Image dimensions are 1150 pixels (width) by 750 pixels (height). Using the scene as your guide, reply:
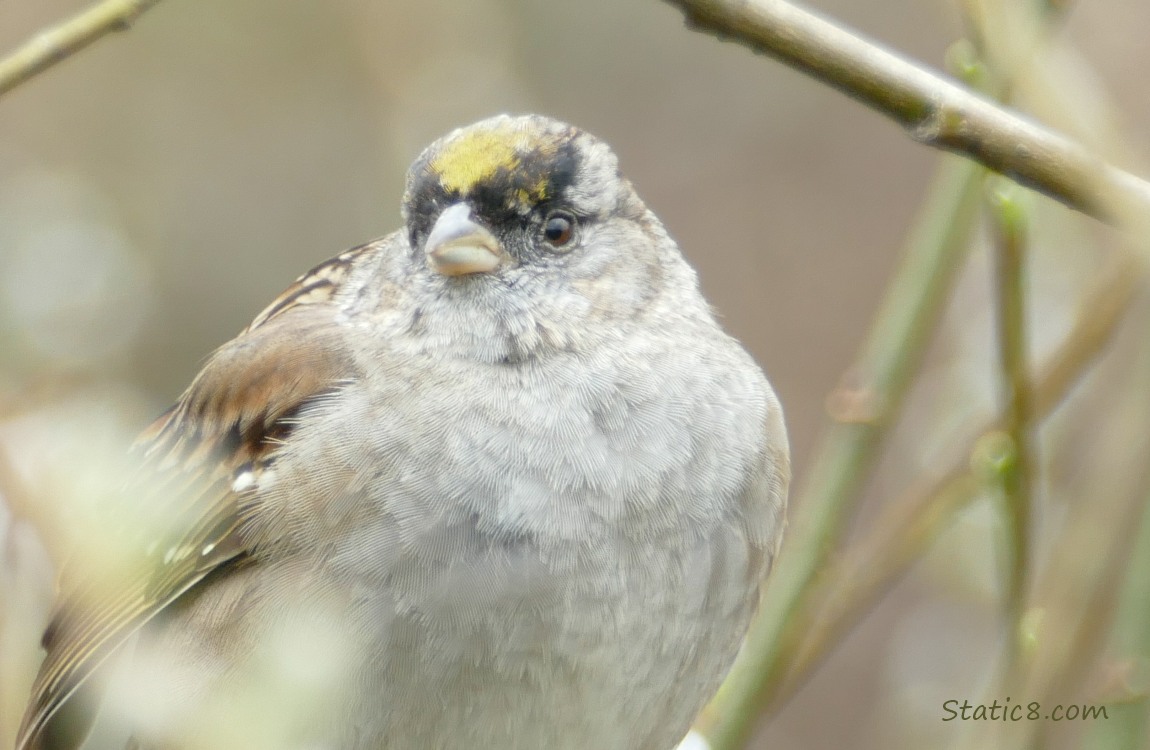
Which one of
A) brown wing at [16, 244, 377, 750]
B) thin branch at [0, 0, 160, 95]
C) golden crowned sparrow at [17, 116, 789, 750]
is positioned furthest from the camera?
brown wing at [16, 244, 377, 750]

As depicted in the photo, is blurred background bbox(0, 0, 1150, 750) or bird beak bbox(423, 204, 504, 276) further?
blurred background bbox(0, 0, 1150, 750)

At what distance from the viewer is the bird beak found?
3.10 meters

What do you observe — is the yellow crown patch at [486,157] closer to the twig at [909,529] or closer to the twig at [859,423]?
the twig at [859,423]

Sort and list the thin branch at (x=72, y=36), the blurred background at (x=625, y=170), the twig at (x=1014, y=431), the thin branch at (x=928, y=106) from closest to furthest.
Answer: the thin branch at (x=928, y=106), the thin branch at (x=72, y=36), the twig at (x=1014, y=431), the blurred background at (x=625, y=170)

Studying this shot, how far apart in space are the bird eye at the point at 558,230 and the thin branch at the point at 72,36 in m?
1.28

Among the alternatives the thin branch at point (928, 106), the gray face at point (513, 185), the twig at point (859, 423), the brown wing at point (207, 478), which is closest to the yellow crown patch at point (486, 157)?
the gray face at point (513, 185)

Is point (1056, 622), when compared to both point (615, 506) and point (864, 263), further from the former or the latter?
point (864, 263)

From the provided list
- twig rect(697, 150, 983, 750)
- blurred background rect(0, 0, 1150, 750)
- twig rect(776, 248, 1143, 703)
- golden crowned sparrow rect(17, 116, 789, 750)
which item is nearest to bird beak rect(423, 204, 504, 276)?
golden crowned sparrow rect(17, 116, 789, 750)

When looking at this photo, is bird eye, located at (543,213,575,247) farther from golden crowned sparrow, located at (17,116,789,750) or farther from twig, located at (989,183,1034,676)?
twig, located at (989,183,1034,676)

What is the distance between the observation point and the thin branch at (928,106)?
1.96 meters

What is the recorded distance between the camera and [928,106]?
201 centimetres

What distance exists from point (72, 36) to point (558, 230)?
1.36 metres

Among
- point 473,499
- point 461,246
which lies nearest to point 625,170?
point 461,246

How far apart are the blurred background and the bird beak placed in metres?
1.09
